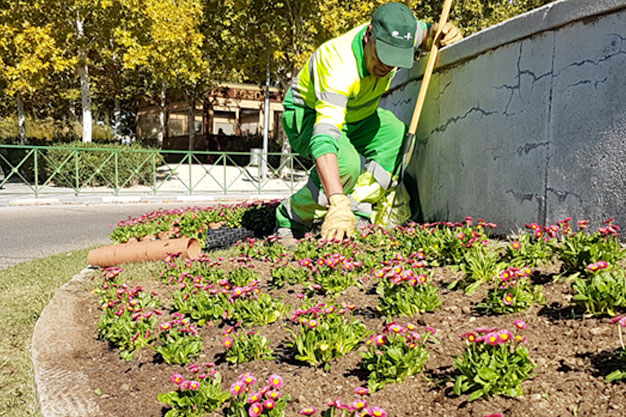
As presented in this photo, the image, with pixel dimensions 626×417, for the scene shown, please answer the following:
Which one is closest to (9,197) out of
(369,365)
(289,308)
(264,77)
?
(264,77)

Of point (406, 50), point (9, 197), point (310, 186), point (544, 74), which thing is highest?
point (406, 50)

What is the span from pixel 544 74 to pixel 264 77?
1746cm

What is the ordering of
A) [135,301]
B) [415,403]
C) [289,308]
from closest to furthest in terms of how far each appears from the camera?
[415,403] → [289,308] → [135,301]

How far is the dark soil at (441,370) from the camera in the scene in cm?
154

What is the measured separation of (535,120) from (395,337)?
183 centimetres

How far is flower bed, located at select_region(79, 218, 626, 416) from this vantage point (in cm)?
161

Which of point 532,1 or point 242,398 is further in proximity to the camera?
point 532,1

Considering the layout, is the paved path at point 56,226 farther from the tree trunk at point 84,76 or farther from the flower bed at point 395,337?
the tree trunk at point 84,76

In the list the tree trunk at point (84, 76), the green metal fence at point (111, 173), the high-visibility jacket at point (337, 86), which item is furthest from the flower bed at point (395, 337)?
the tree trunk at point (84, 76)

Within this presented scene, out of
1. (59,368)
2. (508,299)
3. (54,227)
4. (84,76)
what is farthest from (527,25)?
(84,76)

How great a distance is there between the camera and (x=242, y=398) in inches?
70.1

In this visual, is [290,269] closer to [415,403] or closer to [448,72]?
[415,403]

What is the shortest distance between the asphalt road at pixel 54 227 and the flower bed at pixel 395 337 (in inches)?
138

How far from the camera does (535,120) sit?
10.00 feet
